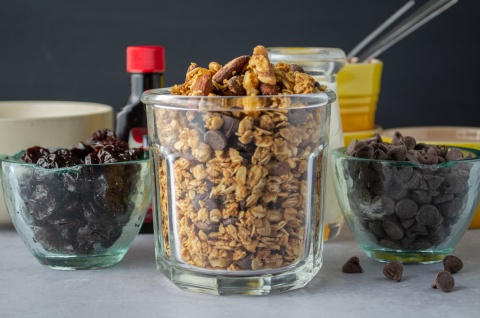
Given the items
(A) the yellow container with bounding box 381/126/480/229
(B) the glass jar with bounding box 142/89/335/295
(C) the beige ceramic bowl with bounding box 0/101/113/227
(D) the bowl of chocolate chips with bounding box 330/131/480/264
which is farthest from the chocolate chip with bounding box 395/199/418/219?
(C) the beige ceramic bowl with bounding box 0/101/113/227

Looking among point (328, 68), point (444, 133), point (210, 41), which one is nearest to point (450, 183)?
point (328, 68)

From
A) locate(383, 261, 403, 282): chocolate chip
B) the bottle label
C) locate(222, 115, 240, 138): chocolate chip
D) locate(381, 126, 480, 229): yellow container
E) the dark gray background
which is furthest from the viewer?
the dark gray background

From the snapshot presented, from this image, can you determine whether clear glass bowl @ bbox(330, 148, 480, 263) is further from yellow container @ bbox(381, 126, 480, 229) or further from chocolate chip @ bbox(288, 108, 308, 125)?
yellow container @ bbox(381, 126, 480, 229)

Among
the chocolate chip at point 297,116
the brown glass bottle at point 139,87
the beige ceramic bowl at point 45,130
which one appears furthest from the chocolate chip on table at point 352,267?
the beige ceramic bowl at point 45,130

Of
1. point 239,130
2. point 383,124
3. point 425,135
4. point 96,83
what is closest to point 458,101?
point 383,124

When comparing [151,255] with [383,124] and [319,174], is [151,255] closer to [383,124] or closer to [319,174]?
[319,174]

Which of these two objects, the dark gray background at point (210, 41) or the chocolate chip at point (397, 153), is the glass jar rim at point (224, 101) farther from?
the dark gray background at point (210, 41)
